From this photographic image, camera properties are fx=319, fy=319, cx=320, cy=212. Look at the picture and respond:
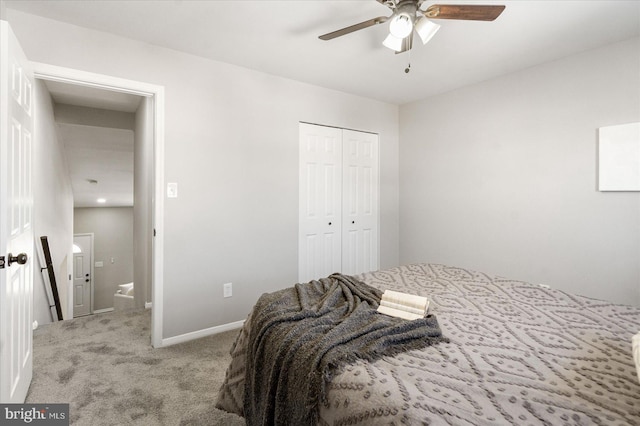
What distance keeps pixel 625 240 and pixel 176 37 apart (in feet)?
A: 12.1

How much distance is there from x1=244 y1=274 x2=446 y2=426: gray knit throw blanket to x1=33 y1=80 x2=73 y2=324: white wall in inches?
102

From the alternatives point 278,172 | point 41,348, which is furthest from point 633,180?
point 41,348

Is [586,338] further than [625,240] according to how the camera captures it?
No

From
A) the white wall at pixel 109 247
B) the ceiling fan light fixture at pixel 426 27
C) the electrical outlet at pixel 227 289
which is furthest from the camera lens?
the white wall at pixel 109 247

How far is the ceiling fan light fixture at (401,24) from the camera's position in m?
1.59

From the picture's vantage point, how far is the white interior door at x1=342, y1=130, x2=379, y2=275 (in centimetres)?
376

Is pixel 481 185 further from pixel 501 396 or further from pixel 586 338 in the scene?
pixel 501 396

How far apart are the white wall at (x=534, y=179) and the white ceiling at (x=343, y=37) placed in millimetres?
249

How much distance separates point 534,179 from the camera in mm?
2889

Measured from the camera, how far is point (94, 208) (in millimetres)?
7406

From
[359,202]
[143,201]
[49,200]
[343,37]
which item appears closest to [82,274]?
[49,200]

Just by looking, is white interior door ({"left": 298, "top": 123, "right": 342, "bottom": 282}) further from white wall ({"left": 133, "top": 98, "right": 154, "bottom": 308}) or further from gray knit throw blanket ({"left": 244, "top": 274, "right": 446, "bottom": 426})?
gray knit throw blanket ({"left": 244, "top": 274, "right": 446, "bottom": 426})

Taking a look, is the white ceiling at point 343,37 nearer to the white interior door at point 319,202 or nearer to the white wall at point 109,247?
the white interior door at point 319,202

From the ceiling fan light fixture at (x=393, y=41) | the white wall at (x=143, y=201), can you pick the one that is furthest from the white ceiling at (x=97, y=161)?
the ceiling fan light fixture at (x=393, y=41)
